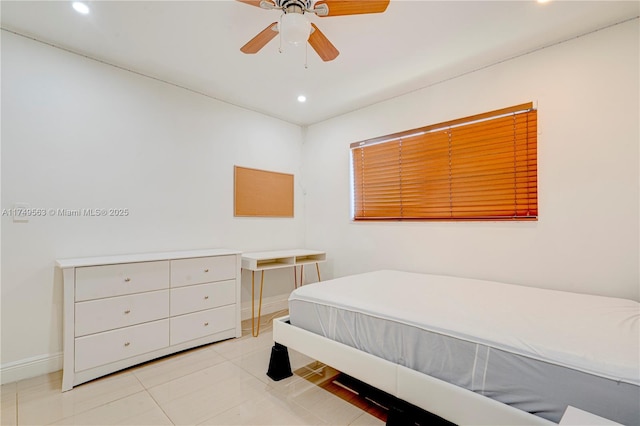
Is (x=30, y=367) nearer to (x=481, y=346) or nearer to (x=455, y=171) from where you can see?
(x=481, y=346)

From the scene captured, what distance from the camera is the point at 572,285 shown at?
2.13 metres

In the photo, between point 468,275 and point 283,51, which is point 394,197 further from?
point 283,51

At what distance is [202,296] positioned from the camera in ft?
8.64

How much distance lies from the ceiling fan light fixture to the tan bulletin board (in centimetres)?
200

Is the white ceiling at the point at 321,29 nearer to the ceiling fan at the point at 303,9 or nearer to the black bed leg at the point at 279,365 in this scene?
the ceiling fan at the point at 303,9

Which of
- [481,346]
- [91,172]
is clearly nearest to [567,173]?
[481,346]

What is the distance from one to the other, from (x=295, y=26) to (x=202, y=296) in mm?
2233

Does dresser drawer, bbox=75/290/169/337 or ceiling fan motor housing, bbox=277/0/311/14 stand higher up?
ceiling fan motor housing, bbox=277/0/311/14

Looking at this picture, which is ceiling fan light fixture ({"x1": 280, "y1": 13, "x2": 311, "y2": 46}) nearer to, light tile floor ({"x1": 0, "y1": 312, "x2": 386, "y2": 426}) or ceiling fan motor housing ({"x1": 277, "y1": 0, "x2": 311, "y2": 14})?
ceiling fan motor housing ({"x1": 277, "y1": 0, "x2": 311, "y2": 14})

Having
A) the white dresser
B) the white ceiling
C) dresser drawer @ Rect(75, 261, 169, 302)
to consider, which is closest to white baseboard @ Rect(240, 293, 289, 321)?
the white dresser

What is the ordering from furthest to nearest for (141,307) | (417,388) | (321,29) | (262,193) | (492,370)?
(262,193), (141,307), (321,29), (417,388), (492,370)

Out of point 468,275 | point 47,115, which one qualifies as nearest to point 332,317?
point 468,275

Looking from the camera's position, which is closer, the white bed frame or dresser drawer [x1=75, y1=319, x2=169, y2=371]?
the white bed frame

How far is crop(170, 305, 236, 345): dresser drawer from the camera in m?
2.48
